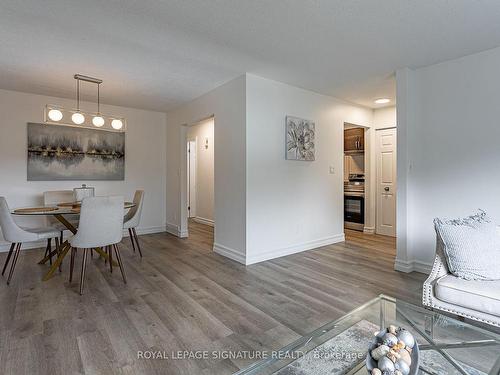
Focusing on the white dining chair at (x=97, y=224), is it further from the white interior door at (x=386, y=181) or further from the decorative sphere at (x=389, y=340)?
the white interior door at (x=386, y=181)

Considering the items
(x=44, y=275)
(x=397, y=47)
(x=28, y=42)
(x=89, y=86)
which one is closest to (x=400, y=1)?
(x=397, y=47)

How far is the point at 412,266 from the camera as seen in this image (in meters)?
3.42

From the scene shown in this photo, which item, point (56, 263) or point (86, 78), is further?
point (86, 78)

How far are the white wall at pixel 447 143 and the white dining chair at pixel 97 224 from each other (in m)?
3.33

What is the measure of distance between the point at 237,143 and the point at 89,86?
2.34 m

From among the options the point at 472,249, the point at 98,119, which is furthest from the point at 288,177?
the point at 98,119

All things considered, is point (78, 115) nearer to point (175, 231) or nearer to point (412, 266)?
point (175, 231)

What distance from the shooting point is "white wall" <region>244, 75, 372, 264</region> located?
3709mm

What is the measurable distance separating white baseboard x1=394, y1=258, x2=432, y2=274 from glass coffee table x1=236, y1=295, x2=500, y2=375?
199 cm

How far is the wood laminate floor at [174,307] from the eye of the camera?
175 centimetres

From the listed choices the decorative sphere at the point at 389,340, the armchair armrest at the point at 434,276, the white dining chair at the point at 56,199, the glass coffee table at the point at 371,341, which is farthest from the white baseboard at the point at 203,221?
the decorative sphere at the point at 389,340

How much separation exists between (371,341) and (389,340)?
228 millimetres

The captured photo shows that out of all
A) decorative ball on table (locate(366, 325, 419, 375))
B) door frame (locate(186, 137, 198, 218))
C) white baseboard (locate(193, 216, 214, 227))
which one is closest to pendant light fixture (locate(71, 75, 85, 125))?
door frame (locate(186, 137, 198, 218))

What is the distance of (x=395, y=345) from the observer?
112 centimetres
